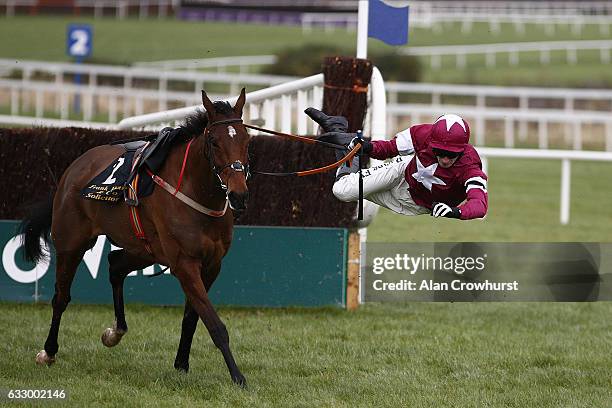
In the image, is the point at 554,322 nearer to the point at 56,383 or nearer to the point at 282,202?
the point at 282,202

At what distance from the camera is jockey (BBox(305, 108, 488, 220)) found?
20.6 feet

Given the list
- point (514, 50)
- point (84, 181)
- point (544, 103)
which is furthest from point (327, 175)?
point (514, 50)

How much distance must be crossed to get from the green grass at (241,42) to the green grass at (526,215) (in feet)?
34.3

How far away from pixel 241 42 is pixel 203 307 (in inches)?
1215

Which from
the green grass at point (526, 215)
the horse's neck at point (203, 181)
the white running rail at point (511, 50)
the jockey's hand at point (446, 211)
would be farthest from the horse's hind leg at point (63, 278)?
the white running rail at point (511, 50)

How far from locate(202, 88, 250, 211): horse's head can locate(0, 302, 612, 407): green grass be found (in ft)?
3.90

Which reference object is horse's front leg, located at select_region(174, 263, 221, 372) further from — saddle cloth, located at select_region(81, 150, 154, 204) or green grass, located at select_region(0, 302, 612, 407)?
saddle cloth, located at select_region(81, 150, 154, 204)

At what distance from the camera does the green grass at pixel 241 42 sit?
102 feet

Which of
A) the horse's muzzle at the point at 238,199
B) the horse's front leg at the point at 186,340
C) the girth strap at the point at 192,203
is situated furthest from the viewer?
the horse's front leg at the point at 186,340

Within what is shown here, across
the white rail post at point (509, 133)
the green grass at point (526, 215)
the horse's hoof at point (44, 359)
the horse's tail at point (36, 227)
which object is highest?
the horse's tail at point (36, 227)

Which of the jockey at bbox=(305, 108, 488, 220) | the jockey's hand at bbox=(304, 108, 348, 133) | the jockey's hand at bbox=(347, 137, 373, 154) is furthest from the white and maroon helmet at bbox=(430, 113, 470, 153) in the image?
the jockey's hand at bbox=(304, 108, 348, 133)

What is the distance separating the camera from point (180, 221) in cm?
633

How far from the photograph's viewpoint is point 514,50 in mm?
33938

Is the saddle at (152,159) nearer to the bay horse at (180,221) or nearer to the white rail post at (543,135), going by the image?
the bay horse at (180,221)
